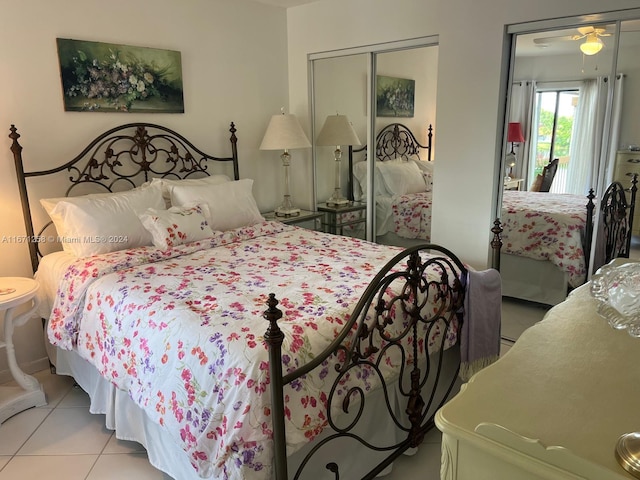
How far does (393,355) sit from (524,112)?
2.00 m

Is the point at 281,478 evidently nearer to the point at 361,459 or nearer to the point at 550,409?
the point at 361,459

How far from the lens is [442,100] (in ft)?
10.7

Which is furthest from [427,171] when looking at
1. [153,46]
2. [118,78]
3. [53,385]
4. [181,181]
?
[53,385]

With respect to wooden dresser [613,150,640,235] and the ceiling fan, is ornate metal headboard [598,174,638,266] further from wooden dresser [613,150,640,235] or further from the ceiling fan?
the ceiling fan

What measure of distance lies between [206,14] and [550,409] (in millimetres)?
3540

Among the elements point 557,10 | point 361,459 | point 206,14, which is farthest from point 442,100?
point 361,459

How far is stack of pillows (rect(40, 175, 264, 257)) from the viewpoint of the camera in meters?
2.62

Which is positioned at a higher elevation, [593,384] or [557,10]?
[557,10]

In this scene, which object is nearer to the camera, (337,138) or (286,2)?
(286,2)

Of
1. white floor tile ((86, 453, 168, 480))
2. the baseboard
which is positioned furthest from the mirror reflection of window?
the baseboard

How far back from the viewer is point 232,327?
1.73 m

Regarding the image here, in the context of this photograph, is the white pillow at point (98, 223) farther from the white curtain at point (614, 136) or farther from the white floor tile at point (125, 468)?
the white curtain at point (614, 136)

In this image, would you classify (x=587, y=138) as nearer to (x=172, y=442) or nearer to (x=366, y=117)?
(x=366, y=117)

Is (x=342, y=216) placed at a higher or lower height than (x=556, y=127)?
lower
